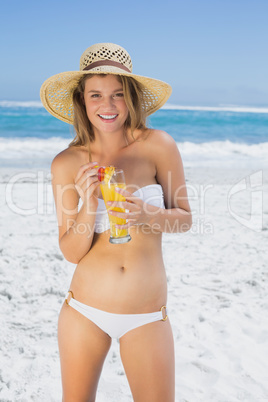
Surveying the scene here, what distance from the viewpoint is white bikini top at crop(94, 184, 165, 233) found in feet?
6.79

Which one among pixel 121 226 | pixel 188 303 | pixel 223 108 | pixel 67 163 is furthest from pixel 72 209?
pixel 223 108

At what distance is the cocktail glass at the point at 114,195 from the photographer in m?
1.89

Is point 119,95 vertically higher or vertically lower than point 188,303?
higher

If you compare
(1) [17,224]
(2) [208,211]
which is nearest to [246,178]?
(2) [208,211]

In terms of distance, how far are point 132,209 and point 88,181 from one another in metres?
→ 0.22

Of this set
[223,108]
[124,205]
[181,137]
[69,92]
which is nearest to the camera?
[124,205]

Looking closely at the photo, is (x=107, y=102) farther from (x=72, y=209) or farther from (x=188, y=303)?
(x=188, y=303)

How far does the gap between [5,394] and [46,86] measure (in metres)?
2.32

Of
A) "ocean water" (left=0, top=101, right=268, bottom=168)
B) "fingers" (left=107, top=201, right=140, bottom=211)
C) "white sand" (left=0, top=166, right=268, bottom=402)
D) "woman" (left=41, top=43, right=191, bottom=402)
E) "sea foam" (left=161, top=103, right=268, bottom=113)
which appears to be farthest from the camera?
"sea foam" (left=161, top=103, right=268, bottom=113)

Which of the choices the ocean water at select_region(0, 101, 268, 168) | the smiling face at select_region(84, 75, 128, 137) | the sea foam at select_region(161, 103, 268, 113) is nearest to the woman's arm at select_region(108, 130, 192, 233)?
the smiling face at select_region(84, 75, 128, 137)

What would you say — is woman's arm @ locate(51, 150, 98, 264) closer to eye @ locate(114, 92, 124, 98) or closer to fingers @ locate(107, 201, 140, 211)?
fingers @ locate(107, 201, 140, 211)

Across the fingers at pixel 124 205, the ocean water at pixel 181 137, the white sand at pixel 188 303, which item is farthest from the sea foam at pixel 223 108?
the fingers at pixel 124 205

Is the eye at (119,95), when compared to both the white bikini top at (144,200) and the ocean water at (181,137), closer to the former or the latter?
the white bikini top at (144,200)

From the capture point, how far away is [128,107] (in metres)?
2.10
